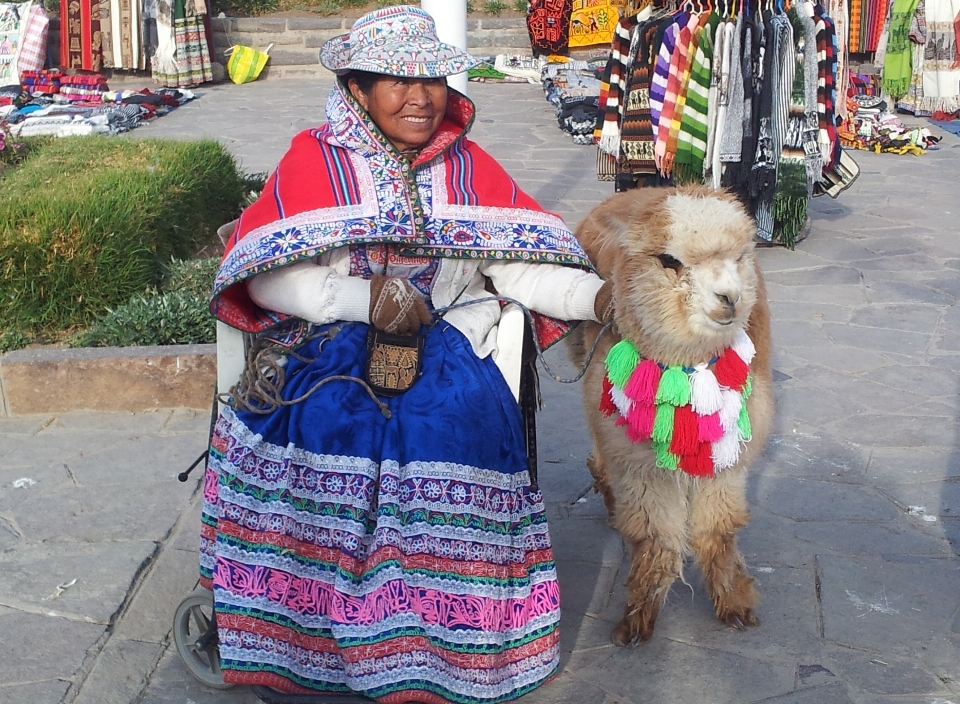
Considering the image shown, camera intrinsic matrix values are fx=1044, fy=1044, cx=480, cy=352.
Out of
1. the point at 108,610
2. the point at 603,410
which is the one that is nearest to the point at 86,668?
the point at 108,610

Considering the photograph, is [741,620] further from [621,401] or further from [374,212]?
[374,212]

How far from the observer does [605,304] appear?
2701mm

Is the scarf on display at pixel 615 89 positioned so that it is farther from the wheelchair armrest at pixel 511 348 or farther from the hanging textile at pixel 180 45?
the hanging textile at pixel 180 45

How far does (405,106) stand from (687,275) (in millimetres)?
889

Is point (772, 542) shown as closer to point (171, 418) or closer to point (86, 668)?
point (86, 668)

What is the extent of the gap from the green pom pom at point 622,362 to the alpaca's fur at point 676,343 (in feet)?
0.11

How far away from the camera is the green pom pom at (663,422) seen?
259cm

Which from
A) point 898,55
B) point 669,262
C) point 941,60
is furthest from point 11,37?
point 669,262

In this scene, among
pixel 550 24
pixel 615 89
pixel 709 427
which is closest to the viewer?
pixel 709 427

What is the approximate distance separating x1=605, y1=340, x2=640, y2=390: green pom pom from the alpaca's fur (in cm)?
3

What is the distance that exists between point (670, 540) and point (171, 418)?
2499mm

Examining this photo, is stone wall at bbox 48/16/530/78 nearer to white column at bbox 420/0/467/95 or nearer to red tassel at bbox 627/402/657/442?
white column at bbox 420/0/467/95

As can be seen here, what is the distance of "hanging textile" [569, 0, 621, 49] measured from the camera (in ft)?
46.8

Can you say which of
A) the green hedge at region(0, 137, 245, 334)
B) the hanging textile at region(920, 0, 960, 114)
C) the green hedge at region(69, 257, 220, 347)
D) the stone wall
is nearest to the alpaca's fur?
the green hedge at region(69, 257, 220, 347)
